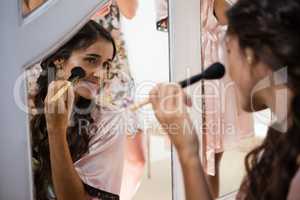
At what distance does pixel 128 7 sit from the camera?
939 mm

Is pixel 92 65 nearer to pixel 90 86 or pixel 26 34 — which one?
pixel 90 86

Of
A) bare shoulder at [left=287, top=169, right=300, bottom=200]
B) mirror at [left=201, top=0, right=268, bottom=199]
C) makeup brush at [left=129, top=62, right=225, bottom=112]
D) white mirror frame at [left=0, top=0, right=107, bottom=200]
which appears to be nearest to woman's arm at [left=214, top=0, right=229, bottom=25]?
mirror at [left=201, top=0, right=268, bottom=199]

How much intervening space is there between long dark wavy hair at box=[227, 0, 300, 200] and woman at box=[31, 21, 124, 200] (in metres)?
0.38

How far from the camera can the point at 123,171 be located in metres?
0.98

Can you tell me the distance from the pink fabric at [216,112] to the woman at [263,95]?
0.13 meters

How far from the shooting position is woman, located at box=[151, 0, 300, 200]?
68 centimetres

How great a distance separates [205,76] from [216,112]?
199mm

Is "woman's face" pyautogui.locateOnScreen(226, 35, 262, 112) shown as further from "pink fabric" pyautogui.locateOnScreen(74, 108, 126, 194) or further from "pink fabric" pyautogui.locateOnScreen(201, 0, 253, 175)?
"pink fabric" pyautogui.locateOnScreen(74, 108, 126, 194)

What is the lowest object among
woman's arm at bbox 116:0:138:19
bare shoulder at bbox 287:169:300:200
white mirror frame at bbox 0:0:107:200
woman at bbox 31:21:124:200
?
bare shoulder at bbox 287:169:300:200

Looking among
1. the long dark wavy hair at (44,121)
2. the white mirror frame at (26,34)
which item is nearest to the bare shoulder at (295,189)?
the long dark wavy hair at (44,121)

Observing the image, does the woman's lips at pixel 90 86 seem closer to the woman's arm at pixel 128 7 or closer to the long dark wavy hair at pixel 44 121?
the long dark wavy hair at pixel 44 121

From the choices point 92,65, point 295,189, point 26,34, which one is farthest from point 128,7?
point 295,189

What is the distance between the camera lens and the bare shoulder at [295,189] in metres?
0.67

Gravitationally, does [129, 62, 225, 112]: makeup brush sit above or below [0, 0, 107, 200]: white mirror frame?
below
